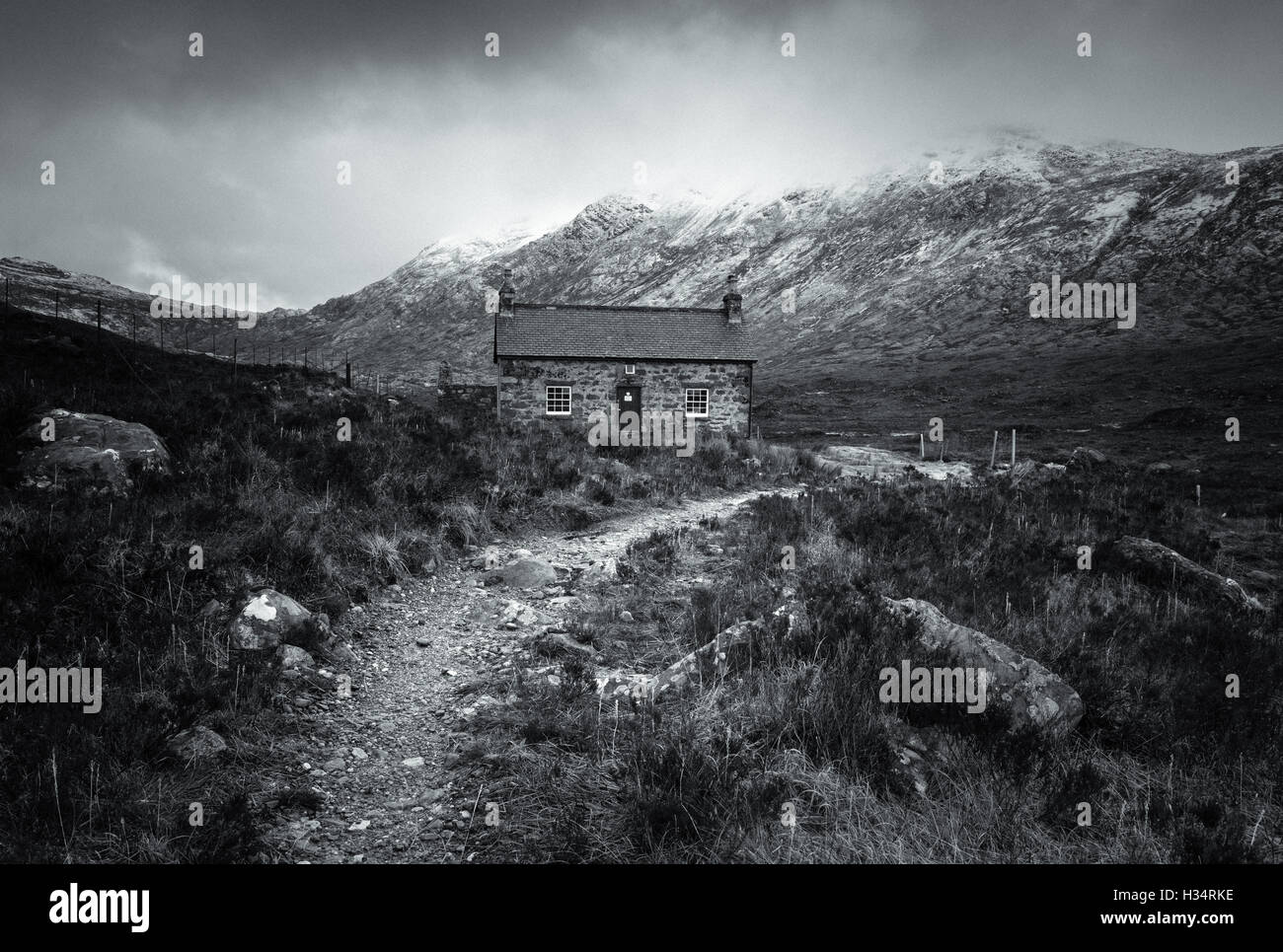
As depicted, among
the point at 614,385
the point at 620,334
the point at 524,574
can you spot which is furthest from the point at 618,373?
the point at 524,574

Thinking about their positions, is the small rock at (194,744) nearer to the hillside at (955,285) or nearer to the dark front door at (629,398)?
the dark front door at (629,398)

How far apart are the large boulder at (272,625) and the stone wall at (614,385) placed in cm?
2283

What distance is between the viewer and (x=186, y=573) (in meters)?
5.91

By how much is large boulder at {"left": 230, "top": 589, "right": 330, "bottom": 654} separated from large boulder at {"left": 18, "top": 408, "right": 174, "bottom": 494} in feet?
11.3

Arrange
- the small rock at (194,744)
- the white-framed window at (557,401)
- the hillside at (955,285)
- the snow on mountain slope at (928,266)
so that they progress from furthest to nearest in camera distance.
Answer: the snow on mountain slope at (928,266)
the hillside at (955,285)
the white-framed window at (557,401)
the small rock at (194,744)

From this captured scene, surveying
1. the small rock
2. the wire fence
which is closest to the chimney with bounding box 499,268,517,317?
the small rock

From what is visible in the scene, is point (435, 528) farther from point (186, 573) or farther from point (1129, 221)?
point (1129, 221)

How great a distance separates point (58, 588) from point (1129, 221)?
118m

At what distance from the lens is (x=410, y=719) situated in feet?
16.1

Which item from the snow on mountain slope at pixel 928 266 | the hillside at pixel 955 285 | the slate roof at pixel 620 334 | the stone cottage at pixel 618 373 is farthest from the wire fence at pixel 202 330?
the stone cottage at pixel 618 373

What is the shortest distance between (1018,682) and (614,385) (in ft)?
82.2

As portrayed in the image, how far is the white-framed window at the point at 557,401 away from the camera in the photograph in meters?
28.8

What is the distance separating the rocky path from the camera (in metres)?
3.59

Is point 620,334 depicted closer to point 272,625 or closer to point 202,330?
point 272,625
